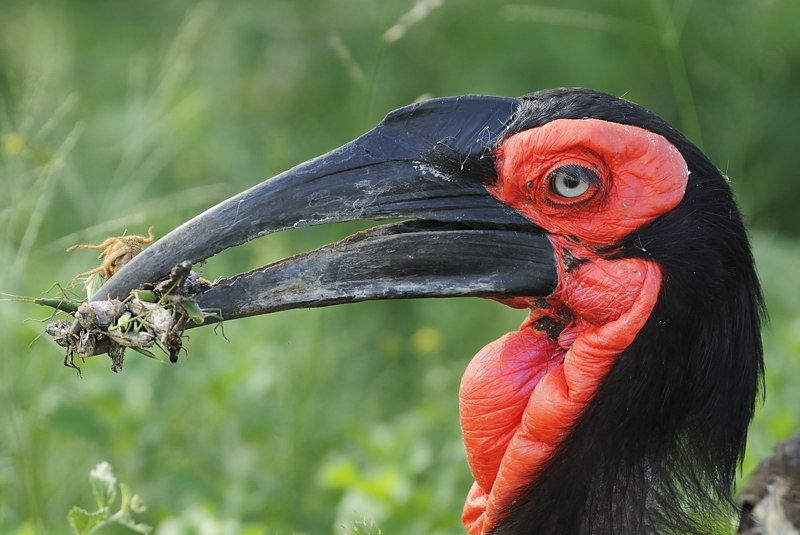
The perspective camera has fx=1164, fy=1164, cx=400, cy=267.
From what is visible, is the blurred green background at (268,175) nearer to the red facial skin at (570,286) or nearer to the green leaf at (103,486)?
the green leaf at (103,486)

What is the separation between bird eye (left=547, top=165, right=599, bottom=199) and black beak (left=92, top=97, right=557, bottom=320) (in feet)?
0.44

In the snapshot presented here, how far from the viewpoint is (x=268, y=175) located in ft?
22.3

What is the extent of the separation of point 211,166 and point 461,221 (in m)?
4.31

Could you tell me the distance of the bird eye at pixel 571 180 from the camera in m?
3.01

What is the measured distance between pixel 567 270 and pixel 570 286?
4 centimetres

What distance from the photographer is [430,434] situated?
520 cm

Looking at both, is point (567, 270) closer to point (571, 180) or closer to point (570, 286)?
point (570, 286)

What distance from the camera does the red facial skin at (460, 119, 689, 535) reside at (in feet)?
9.78

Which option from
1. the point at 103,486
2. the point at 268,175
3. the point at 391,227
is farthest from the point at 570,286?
the point at 268,175

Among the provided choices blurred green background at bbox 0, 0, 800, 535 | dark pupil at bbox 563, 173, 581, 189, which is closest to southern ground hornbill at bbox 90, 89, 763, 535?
dark pupil at bbox 563, 173, 581, 189

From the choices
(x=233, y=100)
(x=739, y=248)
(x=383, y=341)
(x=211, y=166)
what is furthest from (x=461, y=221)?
(x=233, y=100)

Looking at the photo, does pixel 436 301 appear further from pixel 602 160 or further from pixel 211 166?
pixel 602 160

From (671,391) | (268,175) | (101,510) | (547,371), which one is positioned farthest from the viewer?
(268,175)

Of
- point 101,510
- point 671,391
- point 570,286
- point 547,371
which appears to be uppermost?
point 570,286
